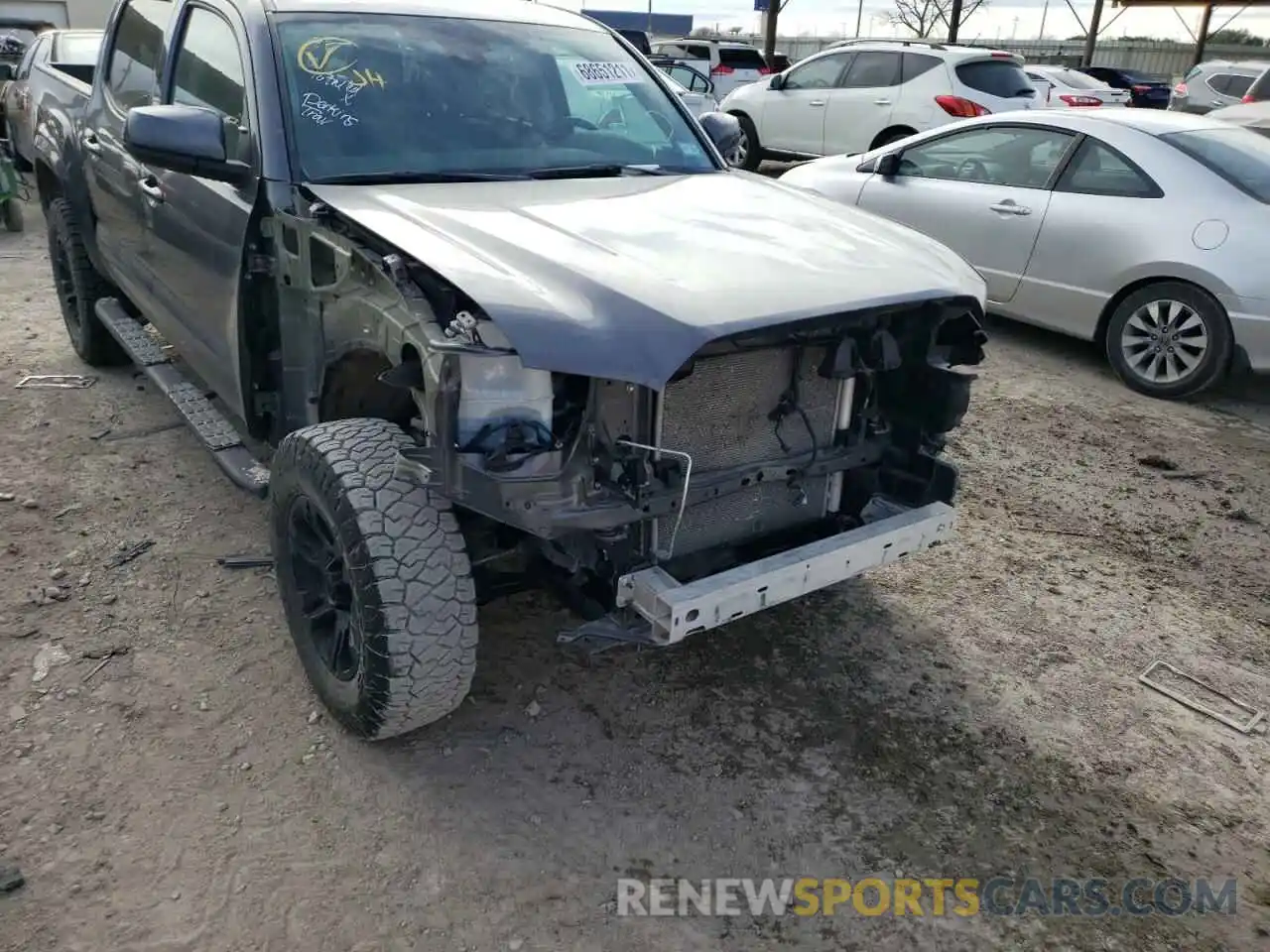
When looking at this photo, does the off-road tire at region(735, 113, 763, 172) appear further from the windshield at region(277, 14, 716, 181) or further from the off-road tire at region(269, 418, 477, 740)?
the off-road tire at region(269, 418, 477, 740)

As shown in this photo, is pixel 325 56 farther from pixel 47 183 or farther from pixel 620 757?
pixel 47 183

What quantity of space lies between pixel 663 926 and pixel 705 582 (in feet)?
2.67

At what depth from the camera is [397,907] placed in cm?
232

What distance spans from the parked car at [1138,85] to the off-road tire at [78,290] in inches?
757

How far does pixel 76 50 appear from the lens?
22.3ft

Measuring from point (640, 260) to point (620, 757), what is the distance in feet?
4.54

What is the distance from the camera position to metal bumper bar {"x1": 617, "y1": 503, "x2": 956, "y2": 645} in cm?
247

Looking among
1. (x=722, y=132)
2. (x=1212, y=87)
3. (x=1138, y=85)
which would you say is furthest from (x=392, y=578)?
(x=1138, y=85)

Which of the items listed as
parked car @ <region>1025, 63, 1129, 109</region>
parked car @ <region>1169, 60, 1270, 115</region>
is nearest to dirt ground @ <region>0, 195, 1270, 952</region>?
parked car @ <region>1025, 63, 1129, 109</region>

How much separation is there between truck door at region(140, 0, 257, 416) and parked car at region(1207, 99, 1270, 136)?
893cm

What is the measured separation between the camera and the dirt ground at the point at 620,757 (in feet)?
7.68

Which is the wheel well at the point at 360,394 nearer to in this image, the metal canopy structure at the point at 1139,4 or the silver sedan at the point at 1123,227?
the silver sedan at the point at 1123,227

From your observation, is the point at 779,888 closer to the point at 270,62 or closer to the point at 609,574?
the point at 609,574

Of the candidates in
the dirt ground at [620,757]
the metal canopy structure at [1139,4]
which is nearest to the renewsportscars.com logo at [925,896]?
the dirt ground at [620,757]
